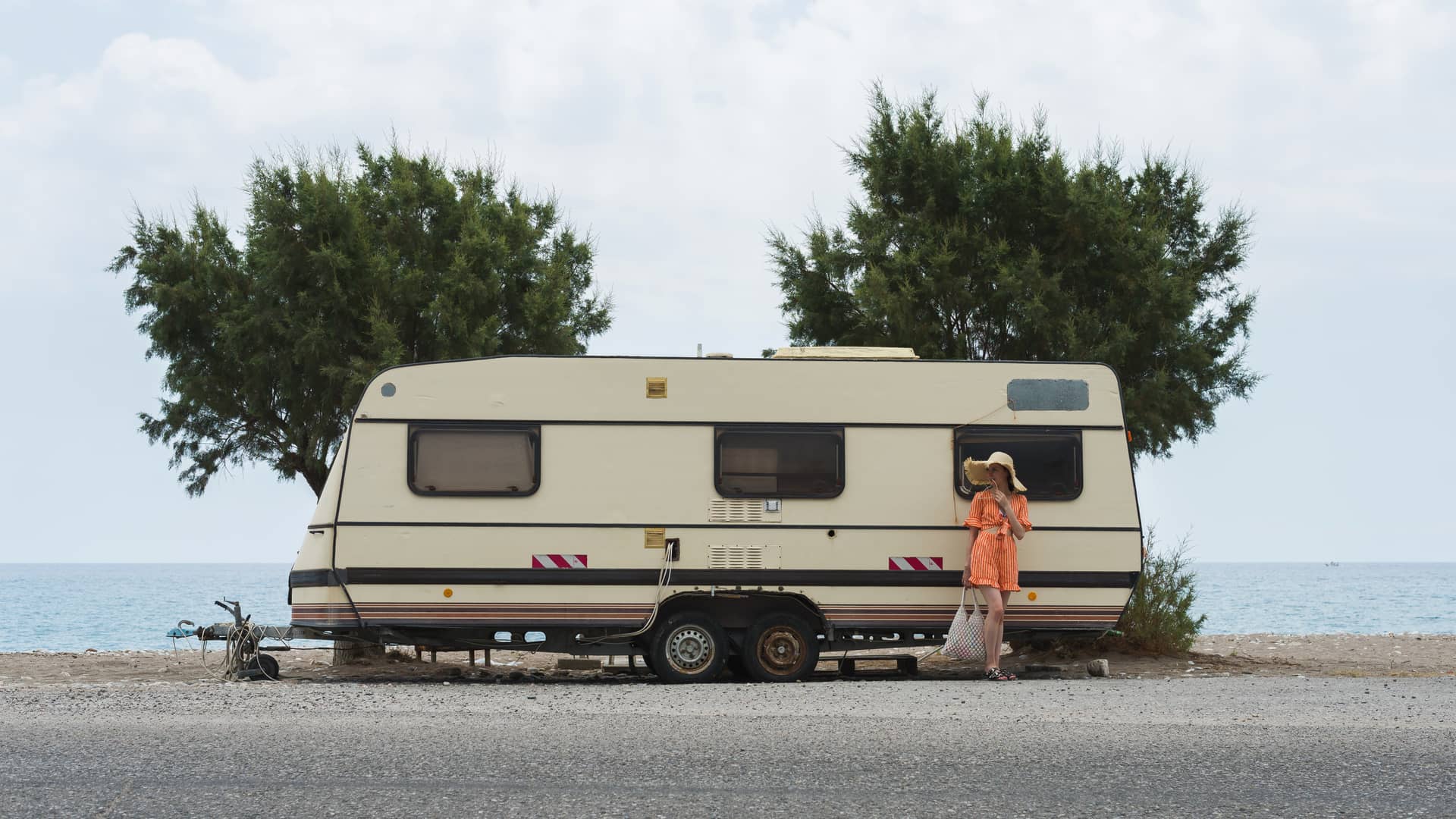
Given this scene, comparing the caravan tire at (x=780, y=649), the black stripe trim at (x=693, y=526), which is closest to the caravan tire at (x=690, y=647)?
the caravan tire at (x=780, y=649)

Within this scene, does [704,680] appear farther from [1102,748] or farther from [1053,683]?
[1102,748]

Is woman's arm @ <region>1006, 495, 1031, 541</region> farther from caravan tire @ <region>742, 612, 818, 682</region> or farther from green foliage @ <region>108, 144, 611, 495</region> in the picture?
green foliage @ <region>108, 144, 611, 495</region>

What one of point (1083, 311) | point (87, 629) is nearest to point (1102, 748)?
point (1083, 311)

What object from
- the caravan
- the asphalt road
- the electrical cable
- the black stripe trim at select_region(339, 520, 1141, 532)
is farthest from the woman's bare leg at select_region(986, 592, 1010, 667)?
the electrical cable

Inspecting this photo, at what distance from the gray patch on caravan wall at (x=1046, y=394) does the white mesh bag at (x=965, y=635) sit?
5.64ft

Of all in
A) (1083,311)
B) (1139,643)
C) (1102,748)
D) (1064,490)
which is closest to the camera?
(1102,748)

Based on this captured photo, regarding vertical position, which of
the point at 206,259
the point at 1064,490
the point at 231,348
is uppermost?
the point at 206,259

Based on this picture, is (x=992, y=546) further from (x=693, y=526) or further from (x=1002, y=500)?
(x=693, y=526)

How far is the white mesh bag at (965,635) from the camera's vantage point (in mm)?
11562

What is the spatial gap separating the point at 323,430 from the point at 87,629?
24426 millimetres

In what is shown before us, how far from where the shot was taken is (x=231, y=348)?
1623cm

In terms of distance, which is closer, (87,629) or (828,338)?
(828,338)

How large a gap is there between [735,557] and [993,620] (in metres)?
2.23

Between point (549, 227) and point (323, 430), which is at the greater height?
point (549, 227)
